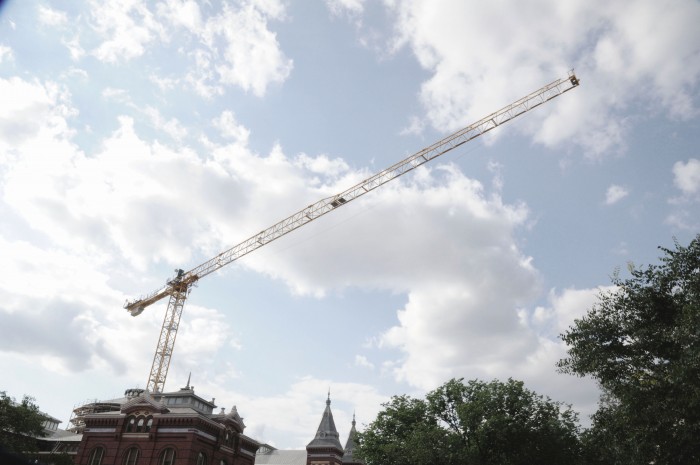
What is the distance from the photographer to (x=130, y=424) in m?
51.6

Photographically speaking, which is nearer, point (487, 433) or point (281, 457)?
point (487, 433)

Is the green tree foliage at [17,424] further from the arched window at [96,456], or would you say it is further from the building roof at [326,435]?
the building roof at [326,435]

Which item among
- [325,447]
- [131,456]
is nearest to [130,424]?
[131,456]

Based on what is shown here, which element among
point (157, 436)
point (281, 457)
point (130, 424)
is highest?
point (281, 457)

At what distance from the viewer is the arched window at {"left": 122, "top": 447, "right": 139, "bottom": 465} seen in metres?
49.8

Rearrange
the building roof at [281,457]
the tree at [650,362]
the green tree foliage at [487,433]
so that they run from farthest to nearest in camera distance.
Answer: the building roof at [281,457]
the green tree foliage at [487,433]
the tree at [650,362]

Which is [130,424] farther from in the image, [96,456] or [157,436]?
[96,456]

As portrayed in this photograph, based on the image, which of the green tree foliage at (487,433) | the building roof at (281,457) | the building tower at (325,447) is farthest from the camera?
the building roof at (281,457)

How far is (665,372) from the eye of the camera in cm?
2886

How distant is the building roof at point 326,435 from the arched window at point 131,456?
1000 inches

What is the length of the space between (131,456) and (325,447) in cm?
2638

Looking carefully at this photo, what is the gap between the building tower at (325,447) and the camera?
68.0 metres

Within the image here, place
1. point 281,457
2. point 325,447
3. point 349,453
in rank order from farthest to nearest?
1. point 281,457
2. point 349,453
3. point 325,447

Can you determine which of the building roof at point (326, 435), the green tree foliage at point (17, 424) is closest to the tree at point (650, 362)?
the building roof at point (326, 435)
